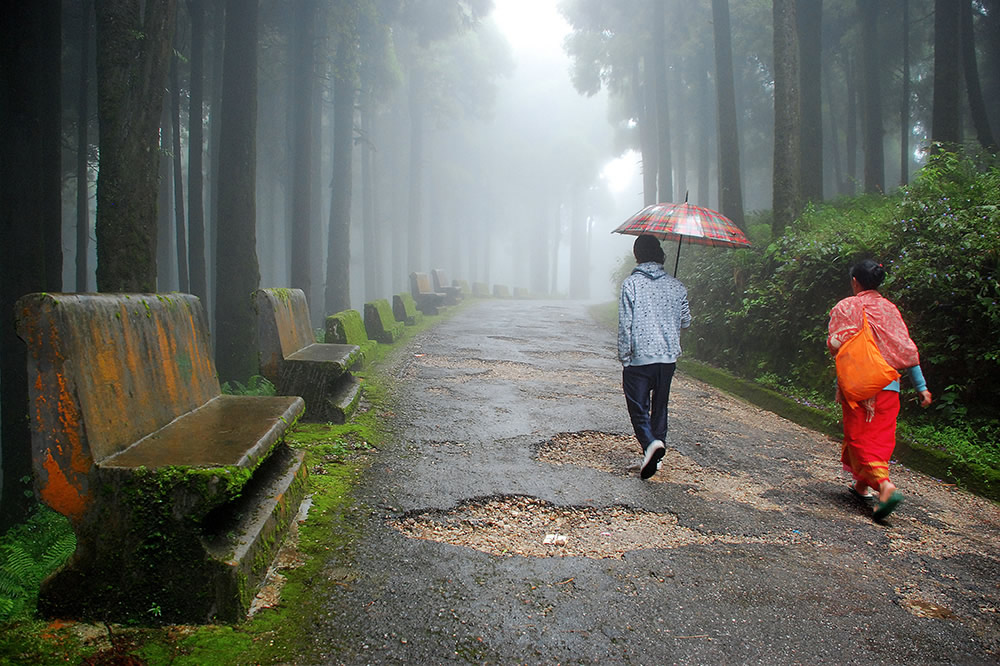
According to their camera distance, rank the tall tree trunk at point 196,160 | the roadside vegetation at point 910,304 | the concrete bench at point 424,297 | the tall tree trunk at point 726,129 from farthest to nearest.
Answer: the concrete bench at point 424,297, the tall tree trunk at point 726,129, the tall tree trunk at point 196,160, the roadside vegetation at point 910,304

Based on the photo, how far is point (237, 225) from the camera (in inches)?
368

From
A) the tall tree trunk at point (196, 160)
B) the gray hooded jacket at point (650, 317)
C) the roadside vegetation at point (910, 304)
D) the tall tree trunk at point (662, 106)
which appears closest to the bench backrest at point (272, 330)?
the gray hooded jacket at point (650, 317)

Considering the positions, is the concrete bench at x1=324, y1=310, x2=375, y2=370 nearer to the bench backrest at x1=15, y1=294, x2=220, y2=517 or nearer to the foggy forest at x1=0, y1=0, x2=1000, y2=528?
the foggy forest at x1=0, y1=0, x2=1000, y2=528

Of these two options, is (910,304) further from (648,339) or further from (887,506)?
(648,339)

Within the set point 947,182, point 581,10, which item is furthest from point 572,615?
point 581,10

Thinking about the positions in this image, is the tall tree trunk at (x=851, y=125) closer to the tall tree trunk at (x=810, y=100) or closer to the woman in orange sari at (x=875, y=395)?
the tall tree trunk at (x=810, y=100)

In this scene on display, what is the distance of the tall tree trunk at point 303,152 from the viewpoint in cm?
1336

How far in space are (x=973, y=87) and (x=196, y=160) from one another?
1457 cm

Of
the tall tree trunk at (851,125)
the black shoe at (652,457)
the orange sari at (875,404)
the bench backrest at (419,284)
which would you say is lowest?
the black shoe at (652,457)

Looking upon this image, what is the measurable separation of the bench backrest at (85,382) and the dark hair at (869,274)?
442 centimetres

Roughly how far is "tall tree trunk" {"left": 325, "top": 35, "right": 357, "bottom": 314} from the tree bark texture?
12.4 metres

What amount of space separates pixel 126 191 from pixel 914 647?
6.66m

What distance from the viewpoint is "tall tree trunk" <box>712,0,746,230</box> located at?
40.9ft

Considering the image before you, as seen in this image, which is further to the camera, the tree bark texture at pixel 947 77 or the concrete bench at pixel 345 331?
the tree bark texture at pixel 947 77
